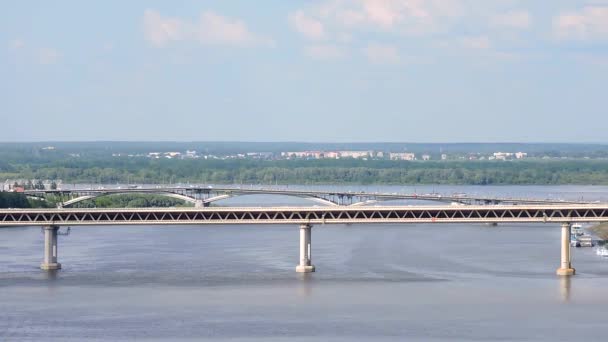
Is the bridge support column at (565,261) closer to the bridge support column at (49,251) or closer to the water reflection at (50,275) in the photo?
the water reflection at (50,275)

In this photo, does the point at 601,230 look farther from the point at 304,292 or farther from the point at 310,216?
the point at 304,292

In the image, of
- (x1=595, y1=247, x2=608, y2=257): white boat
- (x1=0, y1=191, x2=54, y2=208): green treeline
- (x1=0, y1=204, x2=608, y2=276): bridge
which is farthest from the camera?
(x1=0, y1=191, x2=54, y2=208): green treeline

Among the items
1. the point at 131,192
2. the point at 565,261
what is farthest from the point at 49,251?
the point at 131,192

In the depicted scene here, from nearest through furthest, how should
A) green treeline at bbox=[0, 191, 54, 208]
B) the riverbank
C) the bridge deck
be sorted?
the bridge deck < the riverbank < green treeline at bbox=[0, 191, 54, 208]

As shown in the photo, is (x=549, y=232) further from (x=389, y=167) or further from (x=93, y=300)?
(x=389, y=167)

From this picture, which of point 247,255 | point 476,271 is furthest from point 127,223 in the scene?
point 476,271

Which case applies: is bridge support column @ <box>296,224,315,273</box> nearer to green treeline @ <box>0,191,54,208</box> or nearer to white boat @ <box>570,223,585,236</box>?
white boat @ <box>570,223,585,236</box>

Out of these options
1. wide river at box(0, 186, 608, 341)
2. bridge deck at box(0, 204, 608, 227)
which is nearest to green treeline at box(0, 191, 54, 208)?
wide river at box(0, 186, 608, 341)
